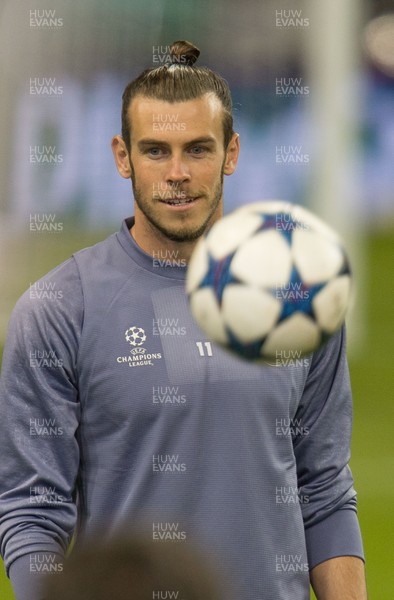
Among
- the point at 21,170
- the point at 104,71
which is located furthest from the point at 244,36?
the point at 21,170

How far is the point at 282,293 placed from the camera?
12.6 ft

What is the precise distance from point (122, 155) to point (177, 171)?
1.25 feet

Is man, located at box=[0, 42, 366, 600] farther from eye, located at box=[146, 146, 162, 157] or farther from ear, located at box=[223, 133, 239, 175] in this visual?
ear, located at box=[223, 133, 239, 175]

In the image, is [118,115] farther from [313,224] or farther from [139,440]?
[313,224]

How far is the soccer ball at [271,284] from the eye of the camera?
12.6 feet

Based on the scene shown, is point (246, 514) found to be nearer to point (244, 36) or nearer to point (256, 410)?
point (256, 410)

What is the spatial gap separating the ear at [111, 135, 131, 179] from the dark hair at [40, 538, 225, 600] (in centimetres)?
244

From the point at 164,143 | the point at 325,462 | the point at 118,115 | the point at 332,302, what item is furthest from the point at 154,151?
the point at 118,115

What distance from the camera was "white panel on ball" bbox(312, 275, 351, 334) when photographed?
3.89 m

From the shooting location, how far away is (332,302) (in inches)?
154

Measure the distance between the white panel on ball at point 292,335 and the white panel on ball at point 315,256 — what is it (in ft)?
0.41

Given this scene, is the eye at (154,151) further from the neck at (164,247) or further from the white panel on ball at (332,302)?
the white panel on ball at (332,302)

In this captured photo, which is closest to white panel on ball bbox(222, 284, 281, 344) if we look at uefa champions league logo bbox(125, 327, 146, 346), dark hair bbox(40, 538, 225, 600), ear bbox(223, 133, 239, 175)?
uefa champions league logo bbox(125, 327, 146, 346)

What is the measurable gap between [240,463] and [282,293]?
656 millimetres
